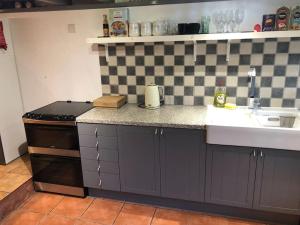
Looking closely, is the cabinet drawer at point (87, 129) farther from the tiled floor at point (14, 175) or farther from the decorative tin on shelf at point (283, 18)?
the decorative tin on shelf at point (283, 18)

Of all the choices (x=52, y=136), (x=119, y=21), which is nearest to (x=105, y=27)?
(x=119, y=21)

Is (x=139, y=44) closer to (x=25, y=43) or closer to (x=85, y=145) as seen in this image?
(x=85, y=145)

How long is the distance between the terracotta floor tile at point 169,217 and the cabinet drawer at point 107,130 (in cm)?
82

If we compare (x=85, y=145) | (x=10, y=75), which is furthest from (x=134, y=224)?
(x=10, y=75)

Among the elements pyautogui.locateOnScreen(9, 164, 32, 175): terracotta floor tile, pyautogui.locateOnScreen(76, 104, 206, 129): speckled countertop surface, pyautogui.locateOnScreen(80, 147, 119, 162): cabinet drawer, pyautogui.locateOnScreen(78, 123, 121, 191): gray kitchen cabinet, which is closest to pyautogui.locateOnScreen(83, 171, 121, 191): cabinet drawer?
pyautogui.locateOnScreen(78, 123, 121, 191): gray kitchen cabinet

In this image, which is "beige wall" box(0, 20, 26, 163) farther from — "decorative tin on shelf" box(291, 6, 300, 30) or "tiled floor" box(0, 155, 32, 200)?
"decorative tin on shelf" box(291, 6, 300, 30)

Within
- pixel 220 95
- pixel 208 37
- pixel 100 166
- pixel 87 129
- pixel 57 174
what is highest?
pixel 208 37

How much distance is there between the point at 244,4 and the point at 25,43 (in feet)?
7.58

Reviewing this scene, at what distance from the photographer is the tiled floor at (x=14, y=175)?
2547mm

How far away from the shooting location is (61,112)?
2.48 meters

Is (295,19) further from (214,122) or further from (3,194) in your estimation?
(3,194)

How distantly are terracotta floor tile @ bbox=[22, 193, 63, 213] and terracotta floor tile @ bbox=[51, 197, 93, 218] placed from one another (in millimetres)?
64

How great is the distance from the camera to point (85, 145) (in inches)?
93.1

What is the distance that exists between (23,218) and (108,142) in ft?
3.35
